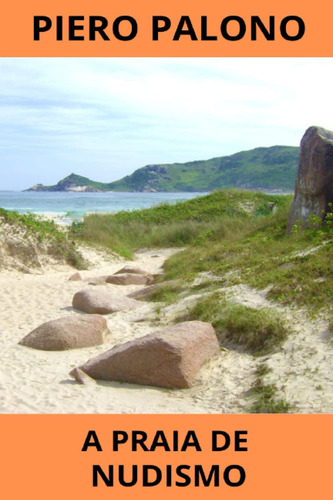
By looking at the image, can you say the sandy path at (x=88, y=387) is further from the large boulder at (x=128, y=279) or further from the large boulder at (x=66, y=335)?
the large boulder at (x=128, y=279)

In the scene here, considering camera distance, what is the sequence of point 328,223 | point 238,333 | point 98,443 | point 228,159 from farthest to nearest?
point 228,159, point 328,223, point 238,333, point 98,443

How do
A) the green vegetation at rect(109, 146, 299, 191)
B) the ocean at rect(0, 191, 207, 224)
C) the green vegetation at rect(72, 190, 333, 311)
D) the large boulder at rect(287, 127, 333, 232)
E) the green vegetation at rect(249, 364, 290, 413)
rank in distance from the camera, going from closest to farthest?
the green vegetation at rect(249, 364, 290, 413), the green vegetation at rect(72, 190, 333, 311), the large boulder at rect(287, 127, 333, 232), the ocean at rect(0, 191, 207, 224), the green vegetation at rect(109, 146, 299, 191)

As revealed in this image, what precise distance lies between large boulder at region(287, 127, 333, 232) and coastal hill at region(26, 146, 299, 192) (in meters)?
72.3

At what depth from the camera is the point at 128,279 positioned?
15.1 meters

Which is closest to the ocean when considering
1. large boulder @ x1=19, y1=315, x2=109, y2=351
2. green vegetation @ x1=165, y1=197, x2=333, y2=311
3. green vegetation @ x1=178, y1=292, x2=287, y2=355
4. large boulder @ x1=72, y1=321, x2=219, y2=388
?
green vegetation @ x1=165, y1=197, x2=333, y2=311

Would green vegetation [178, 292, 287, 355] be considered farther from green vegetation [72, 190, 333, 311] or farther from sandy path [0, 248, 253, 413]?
green vegetation [72, 190, 333, 311]

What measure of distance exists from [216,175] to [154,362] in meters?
109

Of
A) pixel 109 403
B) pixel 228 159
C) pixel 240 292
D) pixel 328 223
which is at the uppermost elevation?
pixel 228 159

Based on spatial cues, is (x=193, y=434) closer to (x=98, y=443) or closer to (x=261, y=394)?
(x=98, y=443)

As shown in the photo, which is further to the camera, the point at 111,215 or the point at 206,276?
the point at 111,215

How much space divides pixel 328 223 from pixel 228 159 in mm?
102684

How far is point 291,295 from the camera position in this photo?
29.8ft

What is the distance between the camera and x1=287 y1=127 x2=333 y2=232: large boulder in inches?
567

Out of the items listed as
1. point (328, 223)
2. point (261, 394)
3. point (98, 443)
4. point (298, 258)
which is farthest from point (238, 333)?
point (328, 223)
